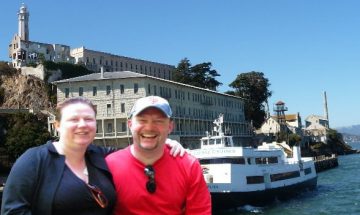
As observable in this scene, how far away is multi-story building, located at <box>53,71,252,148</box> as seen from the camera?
5338 centimetres

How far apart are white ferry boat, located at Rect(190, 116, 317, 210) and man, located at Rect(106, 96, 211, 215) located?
21.8m

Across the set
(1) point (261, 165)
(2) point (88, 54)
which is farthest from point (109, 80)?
(2) point (88, 54)

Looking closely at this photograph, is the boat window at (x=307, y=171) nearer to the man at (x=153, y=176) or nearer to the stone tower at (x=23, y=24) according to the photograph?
the man at (x=153, y=176)

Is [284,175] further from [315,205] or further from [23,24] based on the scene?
[23,24]

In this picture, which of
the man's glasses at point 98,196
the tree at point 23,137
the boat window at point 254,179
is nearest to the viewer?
the man's glasses at point 98,196

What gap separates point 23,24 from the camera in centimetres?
8962

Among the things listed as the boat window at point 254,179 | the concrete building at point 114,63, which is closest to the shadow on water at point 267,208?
the boat window at point 254,179

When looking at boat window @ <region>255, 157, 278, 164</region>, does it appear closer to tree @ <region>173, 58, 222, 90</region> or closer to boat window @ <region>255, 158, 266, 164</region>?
boat window @ <region>255, 158, 266, 164</region>

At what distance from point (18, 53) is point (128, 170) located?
8196cm

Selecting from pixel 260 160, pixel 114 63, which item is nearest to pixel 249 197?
pixel 260 160

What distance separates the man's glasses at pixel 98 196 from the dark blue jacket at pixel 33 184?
263 mm

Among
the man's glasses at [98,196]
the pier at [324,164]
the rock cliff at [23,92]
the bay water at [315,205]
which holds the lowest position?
the bay water at [315,205]

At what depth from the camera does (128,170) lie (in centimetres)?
383

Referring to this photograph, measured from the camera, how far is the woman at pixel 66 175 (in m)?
3.27
